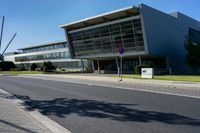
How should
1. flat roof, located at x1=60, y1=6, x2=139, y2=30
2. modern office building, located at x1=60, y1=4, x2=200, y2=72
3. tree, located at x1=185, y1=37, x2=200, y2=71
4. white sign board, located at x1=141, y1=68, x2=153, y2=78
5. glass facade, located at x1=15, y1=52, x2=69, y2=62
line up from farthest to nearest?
glass facade, located at x1=15, y1=52, x2=69, y2=62 → tree, located at x1=185, y1=37, x2=200, y2=71 → modern office building, located at x1=60, y1=4, x2=200, y2=72 → flat roof, located at x1=60, y1=6, x2=139, y2=30 → white sign board, located at x1=141, y1=68, x2=153, y2=78

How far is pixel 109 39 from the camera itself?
48.0 m

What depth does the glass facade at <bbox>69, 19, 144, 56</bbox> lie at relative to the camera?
142 ft

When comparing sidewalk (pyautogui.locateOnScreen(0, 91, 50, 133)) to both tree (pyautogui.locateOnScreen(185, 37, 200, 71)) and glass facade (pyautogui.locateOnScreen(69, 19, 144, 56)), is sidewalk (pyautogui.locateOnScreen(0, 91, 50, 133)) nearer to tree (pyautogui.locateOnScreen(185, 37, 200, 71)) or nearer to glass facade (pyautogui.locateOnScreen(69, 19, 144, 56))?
glass facade (pyautogui.locateOnScreen(69, 19, 144, 56))

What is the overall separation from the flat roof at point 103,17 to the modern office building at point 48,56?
70.8 ft

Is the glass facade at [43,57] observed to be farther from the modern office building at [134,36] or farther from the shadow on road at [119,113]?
the shadow on road at [119,113]

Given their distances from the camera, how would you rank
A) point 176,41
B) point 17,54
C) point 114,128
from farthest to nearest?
1. point 17,54
2. point 176,41
3. point 114,128

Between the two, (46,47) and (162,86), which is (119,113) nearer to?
(162,86)

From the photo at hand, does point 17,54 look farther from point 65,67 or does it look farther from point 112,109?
point 112,109

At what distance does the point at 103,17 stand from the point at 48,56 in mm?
51806

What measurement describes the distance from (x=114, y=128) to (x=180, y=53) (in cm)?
5000

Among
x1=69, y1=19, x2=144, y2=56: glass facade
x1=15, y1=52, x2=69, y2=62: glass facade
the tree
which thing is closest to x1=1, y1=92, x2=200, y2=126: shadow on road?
x1=69, y1=19, x2=144, y2=56: glass facade

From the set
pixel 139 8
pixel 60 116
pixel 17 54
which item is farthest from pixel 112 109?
pixel 17 54

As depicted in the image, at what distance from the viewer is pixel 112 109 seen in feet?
30.7

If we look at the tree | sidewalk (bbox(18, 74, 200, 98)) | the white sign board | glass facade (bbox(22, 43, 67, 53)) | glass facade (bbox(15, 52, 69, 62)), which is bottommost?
sidewalk (bbox(18, 74, 200, 98))
